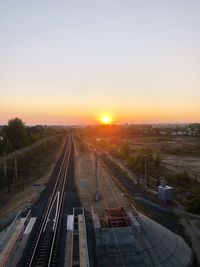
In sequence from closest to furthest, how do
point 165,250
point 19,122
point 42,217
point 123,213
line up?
point 165,250 → point 123,213 → point 42,217 → point 19,122

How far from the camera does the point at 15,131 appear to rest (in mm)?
76875

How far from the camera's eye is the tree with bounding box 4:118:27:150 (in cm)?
7681

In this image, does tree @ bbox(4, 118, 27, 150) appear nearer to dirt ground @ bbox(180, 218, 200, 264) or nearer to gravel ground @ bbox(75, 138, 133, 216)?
gravel ground @ bbox(75, 138, 133, 216)

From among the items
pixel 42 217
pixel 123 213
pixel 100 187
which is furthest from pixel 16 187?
pixel 123 213

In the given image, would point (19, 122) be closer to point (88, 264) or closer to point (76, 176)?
point (76, 176)

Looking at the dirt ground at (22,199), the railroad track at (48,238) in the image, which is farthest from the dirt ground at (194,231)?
the dirt ground at (22,199)

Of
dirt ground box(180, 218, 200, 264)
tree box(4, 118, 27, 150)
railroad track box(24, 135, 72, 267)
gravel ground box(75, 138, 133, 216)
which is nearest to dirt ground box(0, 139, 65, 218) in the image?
railroad track box(24, 135, 72, 267)

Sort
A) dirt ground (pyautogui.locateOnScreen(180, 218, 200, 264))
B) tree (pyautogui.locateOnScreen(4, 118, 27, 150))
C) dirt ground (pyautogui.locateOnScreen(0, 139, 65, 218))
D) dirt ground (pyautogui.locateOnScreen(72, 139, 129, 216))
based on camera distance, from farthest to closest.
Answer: tree (pyautogui.locateOnScreen(4, 118, 27, 150)) < dirt ground (pyautogui.locateOnScreen(72, 139, 129, 216)) < dirt ground (pyautogui.locateOnScreen(0, 139, 65, 218)) < dirt ground (pyautogui.locateOnScreen(180, 218, 200, 264))

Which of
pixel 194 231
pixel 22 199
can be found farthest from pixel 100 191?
pixel 194 231

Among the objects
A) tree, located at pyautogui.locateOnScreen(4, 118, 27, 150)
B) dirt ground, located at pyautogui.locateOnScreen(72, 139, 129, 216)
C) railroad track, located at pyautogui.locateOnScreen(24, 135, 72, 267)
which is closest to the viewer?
railroad track, located at pyautogui.locateOnScreen(24, 135, 72, 267)

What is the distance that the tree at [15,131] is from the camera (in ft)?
252

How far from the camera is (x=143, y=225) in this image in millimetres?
20203

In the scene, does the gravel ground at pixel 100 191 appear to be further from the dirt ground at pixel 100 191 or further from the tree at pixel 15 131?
the tree at pixel 15 131

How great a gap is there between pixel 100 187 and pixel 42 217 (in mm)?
11488
